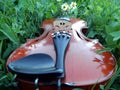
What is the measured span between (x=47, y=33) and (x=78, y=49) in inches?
7.3

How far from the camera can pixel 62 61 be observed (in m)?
1.11

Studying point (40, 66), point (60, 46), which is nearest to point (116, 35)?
point (60, 46)

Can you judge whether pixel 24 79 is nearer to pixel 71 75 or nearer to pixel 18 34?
pixel 71 75

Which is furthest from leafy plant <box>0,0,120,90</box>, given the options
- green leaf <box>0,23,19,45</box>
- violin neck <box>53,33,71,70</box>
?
violin neck <box>53,33,71,70</box>

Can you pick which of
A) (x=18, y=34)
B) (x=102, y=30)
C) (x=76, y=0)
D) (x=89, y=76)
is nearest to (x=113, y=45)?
(x=102, y=30)

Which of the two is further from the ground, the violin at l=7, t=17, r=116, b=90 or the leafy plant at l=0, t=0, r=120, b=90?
the leafy plant at l=0, t=0, r=120, b=90

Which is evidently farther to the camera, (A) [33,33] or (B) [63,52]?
(A) [33,33]

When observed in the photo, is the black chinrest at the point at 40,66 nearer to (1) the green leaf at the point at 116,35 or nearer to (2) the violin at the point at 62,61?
(2) the violin at the point at 62,61

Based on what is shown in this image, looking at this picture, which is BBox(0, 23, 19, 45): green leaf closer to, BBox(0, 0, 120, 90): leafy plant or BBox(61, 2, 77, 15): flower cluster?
BBox(0, 0, 120, 90): leafy plant

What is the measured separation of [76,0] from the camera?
1756mm

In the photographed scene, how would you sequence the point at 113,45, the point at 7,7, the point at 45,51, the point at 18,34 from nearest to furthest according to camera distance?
the point at 45,51
the point at 113,45
the point at 18,34
the point at 7,7

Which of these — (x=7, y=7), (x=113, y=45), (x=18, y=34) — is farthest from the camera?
(x=7, y=7)

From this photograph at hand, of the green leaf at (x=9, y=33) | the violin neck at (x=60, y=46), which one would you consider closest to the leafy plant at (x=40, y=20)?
the green leaf at (x=9, y=33)

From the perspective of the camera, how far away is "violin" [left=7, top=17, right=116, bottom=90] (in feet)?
3.43
